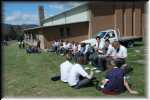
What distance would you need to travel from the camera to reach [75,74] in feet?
33.6

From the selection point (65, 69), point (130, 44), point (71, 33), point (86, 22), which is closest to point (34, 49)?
point (71, 33)

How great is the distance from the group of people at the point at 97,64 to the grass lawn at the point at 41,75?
18cm

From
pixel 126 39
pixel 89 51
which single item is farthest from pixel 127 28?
pixel 89 51

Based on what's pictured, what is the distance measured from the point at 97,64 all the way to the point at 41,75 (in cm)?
177

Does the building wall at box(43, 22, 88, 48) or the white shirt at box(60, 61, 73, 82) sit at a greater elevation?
the building wall at box(43, 22, 88, 48)

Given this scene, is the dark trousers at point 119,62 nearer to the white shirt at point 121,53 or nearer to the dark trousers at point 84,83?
the white shirt at point 121,53

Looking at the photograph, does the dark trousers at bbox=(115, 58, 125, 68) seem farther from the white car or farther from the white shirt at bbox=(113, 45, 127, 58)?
the white car

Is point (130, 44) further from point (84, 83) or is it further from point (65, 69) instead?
point (84, 83)

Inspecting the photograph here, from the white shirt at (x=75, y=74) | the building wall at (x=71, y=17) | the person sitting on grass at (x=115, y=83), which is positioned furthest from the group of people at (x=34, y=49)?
the person sitting on grass at (x=115, y=83)

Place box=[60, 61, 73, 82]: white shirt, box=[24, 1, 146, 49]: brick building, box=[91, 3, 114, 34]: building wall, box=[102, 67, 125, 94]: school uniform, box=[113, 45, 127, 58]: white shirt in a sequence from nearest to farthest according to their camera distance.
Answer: box=[102, 67, 125, 94]: school uniform < box=[60, 61, 73, 82]: white shirt < box=[113, 45, 127, 58]: white shirt < box=[24, 1, 146, 49]: brick building < box=[91, 3, 114, 34]: building wall

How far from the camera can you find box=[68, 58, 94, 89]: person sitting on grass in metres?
10.1

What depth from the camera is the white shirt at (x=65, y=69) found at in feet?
35.1

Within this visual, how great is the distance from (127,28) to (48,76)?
A: 2.91 m

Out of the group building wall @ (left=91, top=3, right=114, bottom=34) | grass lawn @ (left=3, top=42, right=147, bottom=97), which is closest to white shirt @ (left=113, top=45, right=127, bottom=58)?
grass lawn @ (left=3, top=42, right=147, bottom=97)
